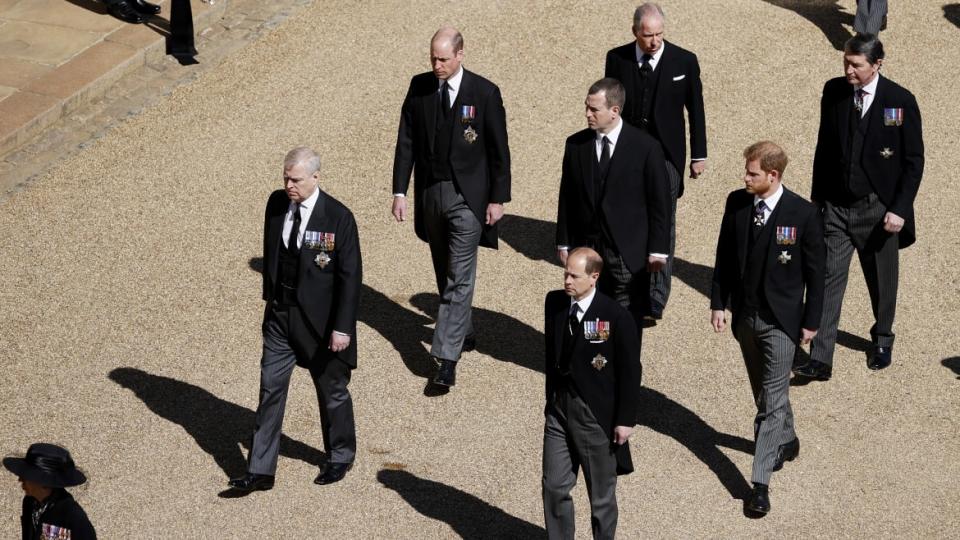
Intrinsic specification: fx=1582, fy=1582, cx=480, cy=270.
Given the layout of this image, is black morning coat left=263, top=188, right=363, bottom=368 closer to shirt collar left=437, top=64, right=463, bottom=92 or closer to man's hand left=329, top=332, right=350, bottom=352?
man's hand left=329, top=332, right=350, bottom=352

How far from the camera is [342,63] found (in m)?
13.8

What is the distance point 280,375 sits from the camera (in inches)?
344

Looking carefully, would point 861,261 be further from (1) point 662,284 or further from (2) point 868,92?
(1) point 662,284

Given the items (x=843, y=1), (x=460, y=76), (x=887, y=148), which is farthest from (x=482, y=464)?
(x=843, y=1)

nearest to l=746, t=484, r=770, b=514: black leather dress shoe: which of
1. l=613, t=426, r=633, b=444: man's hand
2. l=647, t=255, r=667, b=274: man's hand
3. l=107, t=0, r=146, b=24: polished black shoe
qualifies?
l=613, t=426, r=633, b=444: man's hand

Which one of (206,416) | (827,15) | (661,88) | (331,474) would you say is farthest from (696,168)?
(827,15)

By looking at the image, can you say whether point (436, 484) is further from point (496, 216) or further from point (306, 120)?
point (306, 120)

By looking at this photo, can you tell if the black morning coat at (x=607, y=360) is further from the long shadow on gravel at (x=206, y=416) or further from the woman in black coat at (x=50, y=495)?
the woman in black coat at (x=50, y=495)

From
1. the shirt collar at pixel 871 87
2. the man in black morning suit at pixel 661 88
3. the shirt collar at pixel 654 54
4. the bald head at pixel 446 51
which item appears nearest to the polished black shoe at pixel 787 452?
the man in black morning suit at pixel 661 88

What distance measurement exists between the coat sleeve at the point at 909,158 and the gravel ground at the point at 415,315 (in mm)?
1086

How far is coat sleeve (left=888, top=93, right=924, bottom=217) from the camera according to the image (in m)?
9.71

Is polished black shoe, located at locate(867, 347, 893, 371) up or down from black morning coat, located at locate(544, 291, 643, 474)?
down

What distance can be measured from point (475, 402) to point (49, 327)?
293 centimetres

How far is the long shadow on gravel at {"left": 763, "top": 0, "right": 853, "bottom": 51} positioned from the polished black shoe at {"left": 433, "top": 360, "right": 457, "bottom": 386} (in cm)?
600
